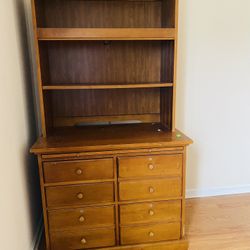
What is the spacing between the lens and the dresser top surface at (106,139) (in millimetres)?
1511

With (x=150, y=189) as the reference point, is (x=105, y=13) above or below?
above

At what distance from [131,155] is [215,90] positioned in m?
1.12

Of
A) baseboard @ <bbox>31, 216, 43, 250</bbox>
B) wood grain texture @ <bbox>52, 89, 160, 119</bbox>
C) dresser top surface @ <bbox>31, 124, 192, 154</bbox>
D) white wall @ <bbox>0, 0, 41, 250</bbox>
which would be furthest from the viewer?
wood grain texture @ <bbox>52, 89, 160, 119</bbox>

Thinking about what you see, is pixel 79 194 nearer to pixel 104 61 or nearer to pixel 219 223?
pixel 104 61

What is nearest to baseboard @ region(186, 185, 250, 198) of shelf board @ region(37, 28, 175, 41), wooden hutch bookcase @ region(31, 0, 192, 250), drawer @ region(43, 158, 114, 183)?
wooden hutch bookcase @ region(31, 0, 192, 250)

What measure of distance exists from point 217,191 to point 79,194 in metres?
1.51

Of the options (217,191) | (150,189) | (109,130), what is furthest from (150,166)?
(217,191)

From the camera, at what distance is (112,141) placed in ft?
5.23

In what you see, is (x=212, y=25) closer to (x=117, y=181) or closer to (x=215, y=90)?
(x=215, y=90)

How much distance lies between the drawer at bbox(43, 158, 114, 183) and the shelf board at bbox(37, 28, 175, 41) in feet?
2.56

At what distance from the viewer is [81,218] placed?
1.62 meters

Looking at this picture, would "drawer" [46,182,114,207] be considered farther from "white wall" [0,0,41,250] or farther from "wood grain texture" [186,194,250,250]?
"wood grain texture" [186,194,250,250]

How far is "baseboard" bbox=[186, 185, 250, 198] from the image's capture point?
2.43m

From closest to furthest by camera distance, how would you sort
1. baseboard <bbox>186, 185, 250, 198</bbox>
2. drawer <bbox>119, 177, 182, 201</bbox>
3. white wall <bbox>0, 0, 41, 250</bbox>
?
white wall <bbox>0, 0, 41, 250</bbox> < drawer <bbox>119, 177, 182, 201</bbox> < baseboard <bbox>186, 185, 250, 198</bbox>
